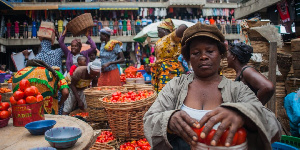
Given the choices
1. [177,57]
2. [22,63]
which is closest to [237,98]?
[177,57]

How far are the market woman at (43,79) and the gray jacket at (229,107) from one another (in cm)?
217

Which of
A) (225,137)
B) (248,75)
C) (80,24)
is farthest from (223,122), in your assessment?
(80,24)

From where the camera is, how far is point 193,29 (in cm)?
144

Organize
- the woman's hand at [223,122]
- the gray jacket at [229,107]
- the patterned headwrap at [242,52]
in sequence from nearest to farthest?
the woman's hand at [223,122] → the gray jacket at [229,107] → the patterned headwrap at [242,52]

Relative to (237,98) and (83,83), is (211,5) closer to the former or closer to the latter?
(83,83)

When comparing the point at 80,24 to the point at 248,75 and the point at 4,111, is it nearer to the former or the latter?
the point at 4,111

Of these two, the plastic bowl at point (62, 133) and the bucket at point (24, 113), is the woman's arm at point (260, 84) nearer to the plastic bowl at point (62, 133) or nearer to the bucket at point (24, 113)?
the plastic bowl at point (62, 133)

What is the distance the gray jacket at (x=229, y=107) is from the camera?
1.10m

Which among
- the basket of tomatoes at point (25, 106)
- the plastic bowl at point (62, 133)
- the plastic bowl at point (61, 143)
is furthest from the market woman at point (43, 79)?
the plastic bowl at point (61, 143)

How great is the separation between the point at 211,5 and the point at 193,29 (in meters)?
23.0

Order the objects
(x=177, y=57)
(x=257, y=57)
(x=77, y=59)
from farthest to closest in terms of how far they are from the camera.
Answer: (x=77, y=59) < (x=257, y=57) < (x=177, y=57)

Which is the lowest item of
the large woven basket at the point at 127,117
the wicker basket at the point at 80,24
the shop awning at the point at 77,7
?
the large woven basket at the point at 127,117

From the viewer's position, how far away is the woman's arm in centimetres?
206

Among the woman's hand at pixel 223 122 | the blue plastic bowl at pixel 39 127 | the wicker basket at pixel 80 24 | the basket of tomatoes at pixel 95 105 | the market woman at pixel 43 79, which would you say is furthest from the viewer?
the wicker basket at pixel 80 24
